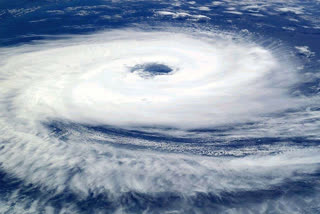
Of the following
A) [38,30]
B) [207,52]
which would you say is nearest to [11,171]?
[207,52]

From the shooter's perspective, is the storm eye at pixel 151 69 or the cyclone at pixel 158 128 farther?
the storm eye at pixel 151 69

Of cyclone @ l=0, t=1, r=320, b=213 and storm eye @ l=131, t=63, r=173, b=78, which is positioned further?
storm eye @ l=131, t=63, r=173, b=78

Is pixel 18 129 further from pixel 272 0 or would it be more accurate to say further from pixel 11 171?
pixel 272 0

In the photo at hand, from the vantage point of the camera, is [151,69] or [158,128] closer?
[158,128]
